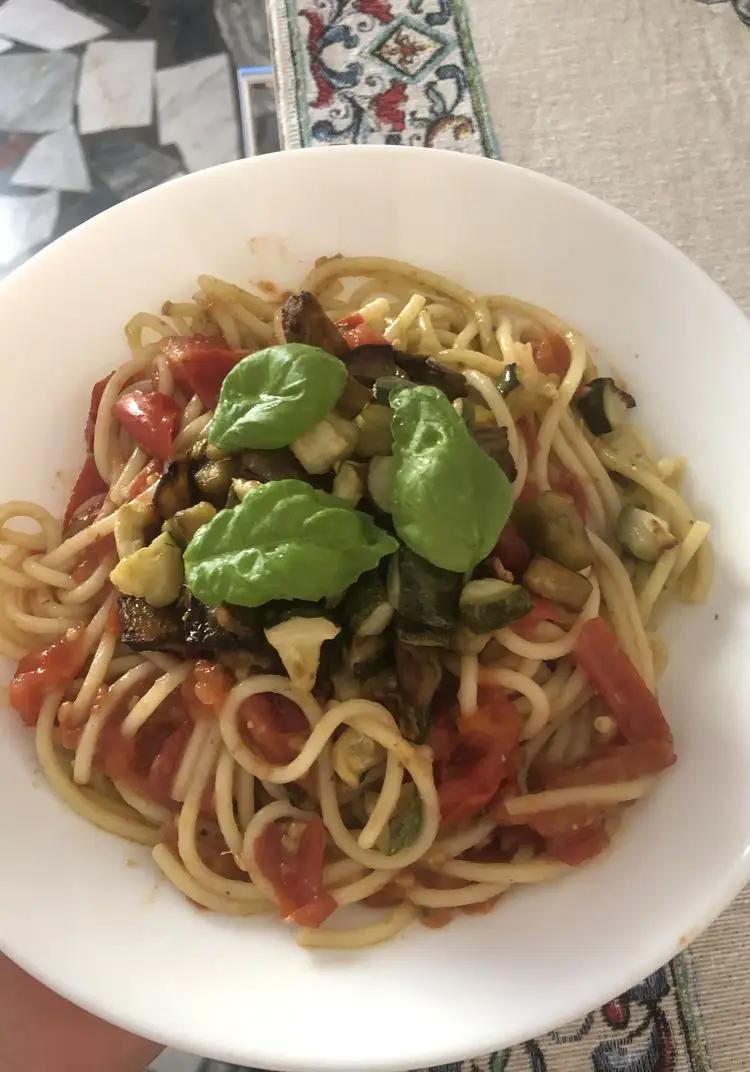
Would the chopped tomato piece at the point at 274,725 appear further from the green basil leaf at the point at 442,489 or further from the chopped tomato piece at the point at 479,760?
the green basil leaf at the point at 442,489

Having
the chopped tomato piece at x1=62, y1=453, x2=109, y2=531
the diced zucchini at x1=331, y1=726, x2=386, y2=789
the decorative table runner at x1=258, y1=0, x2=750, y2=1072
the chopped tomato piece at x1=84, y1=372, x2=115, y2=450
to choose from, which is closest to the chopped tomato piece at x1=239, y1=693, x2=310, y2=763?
the diced zucchini at x1=331, y1=726, x2=386, y2=789

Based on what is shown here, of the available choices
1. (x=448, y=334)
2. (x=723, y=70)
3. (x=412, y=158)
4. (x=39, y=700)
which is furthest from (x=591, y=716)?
(x=723, y=70)

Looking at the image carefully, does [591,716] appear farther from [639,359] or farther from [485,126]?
[485,126]

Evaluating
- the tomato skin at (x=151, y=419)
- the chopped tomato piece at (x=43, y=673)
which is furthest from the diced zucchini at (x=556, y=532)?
the chopped tomato piece at (x=43, y=673)

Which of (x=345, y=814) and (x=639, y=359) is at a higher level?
(x=639, y=359)

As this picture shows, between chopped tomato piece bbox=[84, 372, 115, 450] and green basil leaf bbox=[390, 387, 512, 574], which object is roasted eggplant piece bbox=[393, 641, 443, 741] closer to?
green basil leaf bbox=[390, 387, 512, 574]

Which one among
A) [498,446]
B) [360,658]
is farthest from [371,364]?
[360,658]
